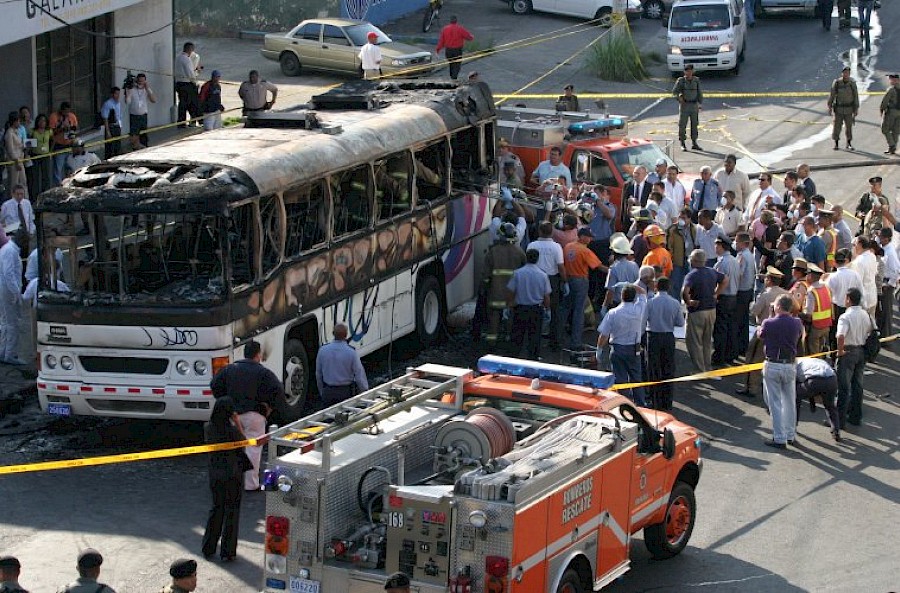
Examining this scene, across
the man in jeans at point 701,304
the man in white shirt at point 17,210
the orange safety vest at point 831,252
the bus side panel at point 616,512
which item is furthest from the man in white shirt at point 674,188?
the bus side panel at point 616,512

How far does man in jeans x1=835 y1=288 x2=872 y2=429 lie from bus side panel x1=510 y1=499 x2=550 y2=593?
688 centimetres

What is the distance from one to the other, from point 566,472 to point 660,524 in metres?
2.19

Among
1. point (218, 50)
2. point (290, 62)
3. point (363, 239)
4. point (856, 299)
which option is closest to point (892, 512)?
point (856, 299)

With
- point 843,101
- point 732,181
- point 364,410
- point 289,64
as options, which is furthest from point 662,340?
point 289,64

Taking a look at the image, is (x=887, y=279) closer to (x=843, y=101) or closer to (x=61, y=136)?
(x=843, y=101)

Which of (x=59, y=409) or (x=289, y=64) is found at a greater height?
(x=289, y=64)

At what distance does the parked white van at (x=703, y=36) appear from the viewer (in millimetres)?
35094

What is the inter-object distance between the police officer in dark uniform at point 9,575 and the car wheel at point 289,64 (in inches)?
1106

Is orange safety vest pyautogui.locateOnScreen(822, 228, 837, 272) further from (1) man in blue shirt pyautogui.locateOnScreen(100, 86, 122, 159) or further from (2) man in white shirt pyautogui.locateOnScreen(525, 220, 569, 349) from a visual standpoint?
(1) man in blue shirt pyautogui.locateOnScreen(100, 86, 122, 159)

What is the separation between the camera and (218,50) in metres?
39.6

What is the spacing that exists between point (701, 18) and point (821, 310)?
1926 centimetres

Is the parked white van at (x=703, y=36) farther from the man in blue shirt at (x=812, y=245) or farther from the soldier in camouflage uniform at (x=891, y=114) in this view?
the man in blue shirt at (x=812, y=245)

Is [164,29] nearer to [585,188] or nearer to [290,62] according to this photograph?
[290,62]

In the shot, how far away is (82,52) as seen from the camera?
91.6 feet
